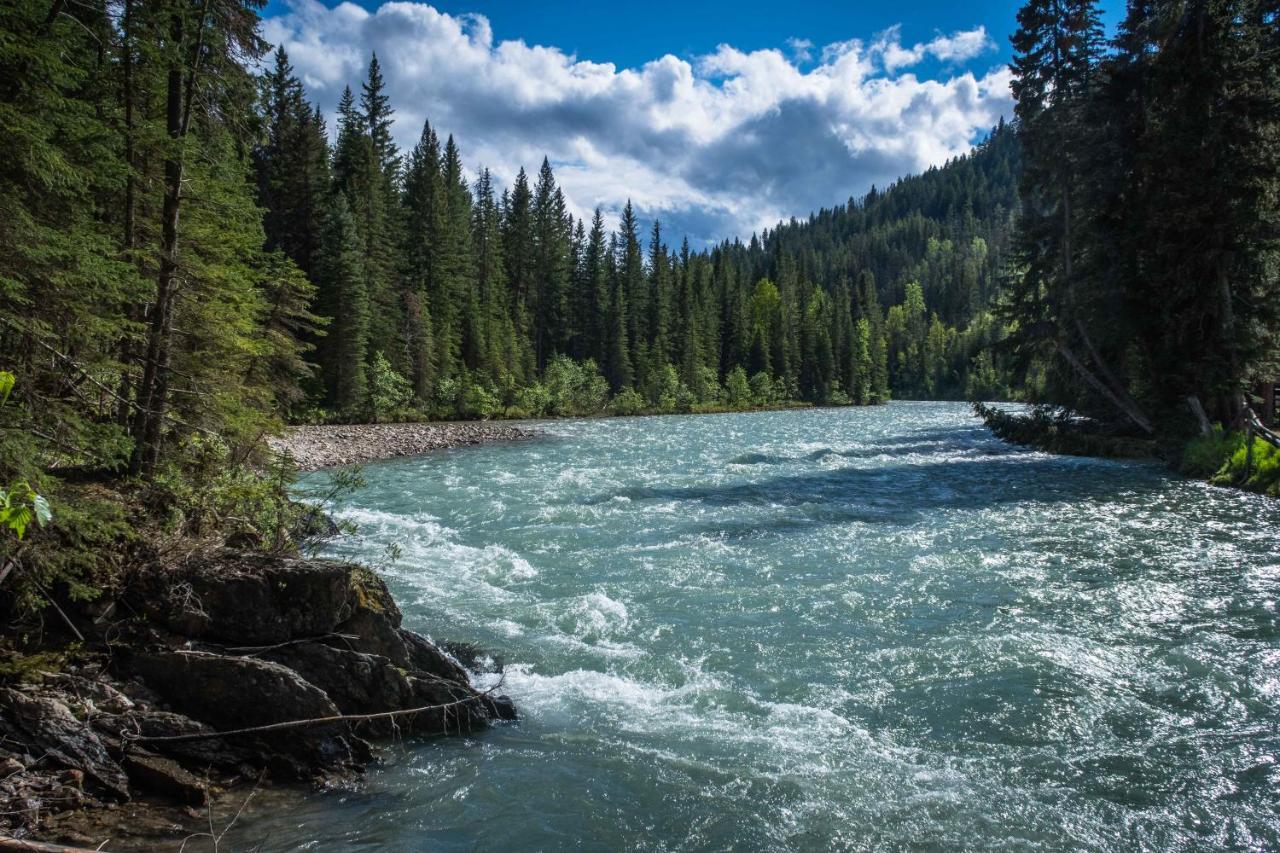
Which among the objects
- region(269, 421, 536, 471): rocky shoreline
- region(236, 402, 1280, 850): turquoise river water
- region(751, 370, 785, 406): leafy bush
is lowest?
region(236, 402, 1280, 850): turquoise river water

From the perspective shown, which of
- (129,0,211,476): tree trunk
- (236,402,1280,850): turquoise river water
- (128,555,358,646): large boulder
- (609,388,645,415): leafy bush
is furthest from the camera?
(609,388,645,415): leafy bush

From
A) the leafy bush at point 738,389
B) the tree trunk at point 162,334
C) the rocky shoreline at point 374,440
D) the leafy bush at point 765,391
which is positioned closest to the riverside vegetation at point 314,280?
the tree trunk at point 162,334

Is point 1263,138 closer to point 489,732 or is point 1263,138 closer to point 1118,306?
point 1118,306

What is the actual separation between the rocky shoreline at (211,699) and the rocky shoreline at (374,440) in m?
16.9

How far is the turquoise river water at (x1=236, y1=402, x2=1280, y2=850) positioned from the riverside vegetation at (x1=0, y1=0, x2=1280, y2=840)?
2772 mm

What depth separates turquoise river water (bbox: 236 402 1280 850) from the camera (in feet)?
17.4

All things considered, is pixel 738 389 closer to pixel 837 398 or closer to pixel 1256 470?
pixel 837 398

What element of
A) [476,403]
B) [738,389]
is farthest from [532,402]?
[738,389]

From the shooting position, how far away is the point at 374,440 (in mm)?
31453

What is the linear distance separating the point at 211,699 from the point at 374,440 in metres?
27.0

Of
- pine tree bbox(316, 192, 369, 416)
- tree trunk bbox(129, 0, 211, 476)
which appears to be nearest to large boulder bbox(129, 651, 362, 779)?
tree trunk bbox(129, 0, 211, 476)

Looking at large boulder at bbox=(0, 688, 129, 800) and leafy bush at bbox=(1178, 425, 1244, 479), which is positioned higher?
leafy bush at bbox=(1178, 425, 1244, 479)

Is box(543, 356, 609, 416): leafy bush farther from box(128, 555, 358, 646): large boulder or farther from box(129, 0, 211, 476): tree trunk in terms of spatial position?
box(128, 555, 358, 646): large boulder

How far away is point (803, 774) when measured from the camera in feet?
19.6
